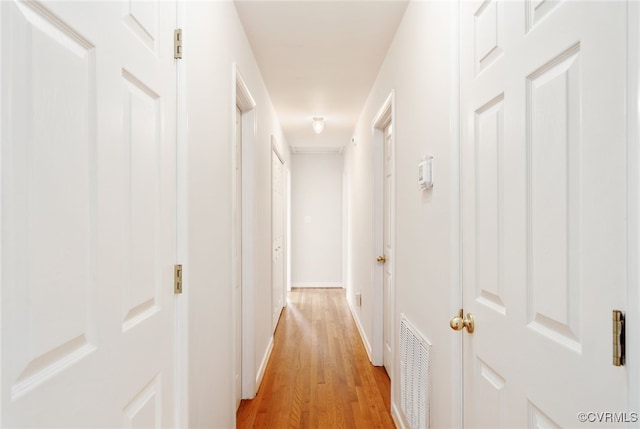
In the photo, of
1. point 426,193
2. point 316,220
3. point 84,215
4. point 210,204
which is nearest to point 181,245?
point 210,204

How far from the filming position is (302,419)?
231 centimetres

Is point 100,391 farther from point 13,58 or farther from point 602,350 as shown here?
point 602,350

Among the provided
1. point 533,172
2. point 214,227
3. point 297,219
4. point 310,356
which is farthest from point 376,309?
point 297,219

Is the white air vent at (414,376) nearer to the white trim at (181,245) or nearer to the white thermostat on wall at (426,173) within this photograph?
the white thermostat on wall at (426,173)

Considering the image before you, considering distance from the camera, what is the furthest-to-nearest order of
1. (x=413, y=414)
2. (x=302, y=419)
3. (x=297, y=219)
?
(x=297, y=219) < (x=302, y=419) < (x=413, y=414)

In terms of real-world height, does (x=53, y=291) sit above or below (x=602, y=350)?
above

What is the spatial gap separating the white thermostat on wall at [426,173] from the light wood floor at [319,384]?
160 cm

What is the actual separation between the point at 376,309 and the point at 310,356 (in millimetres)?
799

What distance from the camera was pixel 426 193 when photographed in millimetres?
1659

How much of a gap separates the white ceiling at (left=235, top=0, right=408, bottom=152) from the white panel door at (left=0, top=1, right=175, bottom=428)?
4.03 feet

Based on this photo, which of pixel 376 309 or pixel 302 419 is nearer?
pixel 302 419

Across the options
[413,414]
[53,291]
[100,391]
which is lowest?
[413,414]

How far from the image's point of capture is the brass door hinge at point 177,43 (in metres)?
1.17

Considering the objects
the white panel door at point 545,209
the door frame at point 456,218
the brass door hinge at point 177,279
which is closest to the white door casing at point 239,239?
the brass door hinge at point 177,279
